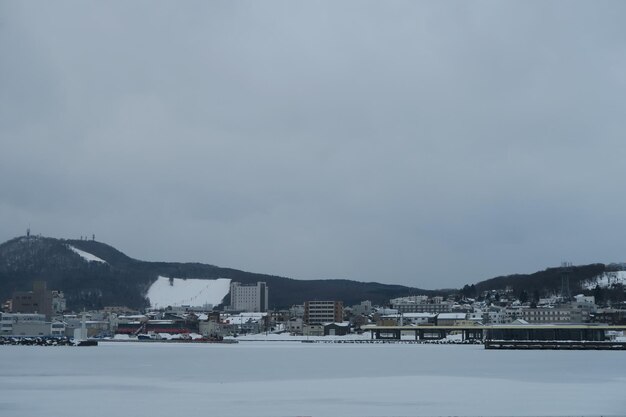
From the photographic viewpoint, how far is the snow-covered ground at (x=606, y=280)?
149 metres

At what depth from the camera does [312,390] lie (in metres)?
25.8

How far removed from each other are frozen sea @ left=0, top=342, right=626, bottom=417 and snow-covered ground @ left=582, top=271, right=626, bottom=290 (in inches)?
4536

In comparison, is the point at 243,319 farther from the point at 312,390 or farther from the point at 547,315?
the point at 312,390

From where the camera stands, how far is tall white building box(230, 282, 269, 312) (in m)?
158

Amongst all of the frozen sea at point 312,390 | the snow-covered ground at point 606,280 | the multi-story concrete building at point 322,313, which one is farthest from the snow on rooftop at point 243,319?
the frozen sea at point 312,390

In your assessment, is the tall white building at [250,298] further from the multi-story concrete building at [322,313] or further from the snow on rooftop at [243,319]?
the multi-story concrete building at [322,313]

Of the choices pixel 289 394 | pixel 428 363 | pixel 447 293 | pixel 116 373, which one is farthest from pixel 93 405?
pixel 447 293

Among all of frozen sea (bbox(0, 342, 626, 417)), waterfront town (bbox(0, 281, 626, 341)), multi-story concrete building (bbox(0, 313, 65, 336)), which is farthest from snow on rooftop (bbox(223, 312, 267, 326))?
frozen sea (bbox(0, 342, 626, 417))

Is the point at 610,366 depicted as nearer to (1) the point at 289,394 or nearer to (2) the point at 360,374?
(2) the point at 360,374

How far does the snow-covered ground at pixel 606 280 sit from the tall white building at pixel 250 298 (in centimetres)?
5508

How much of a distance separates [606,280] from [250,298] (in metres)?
61.3

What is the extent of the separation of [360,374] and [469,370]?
17.1ft

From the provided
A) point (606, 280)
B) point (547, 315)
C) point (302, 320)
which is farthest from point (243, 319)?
point (606, 280)

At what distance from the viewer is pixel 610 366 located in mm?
38375
